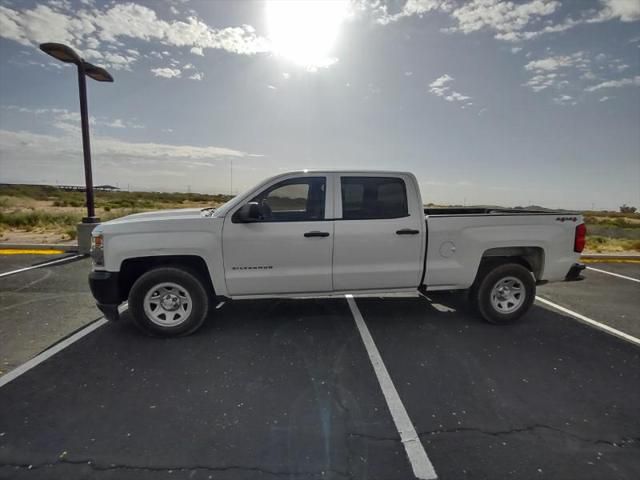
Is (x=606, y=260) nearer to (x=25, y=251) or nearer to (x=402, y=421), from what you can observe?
(x=402, y=421)

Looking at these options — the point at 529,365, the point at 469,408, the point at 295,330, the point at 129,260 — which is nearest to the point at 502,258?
the point at 529,365

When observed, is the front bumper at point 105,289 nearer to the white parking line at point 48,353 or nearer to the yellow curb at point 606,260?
the white parking line at point 48,353

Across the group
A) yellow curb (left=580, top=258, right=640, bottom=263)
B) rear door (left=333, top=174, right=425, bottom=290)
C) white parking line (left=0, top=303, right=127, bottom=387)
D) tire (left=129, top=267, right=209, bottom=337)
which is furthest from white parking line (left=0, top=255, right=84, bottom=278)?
yellow curb (left=580, top=258, right=640, bottom=263)

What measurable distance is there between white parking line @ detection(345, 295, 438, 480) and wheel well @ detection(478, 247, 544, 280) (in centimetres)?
198

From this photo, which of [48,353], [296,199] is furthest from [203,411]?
[296,199]

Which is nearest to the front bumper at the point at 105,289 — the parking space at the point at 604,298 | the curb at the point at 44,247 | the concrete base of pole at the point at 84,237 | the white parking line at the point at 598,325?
the concrete base of pole at the point at 84,237

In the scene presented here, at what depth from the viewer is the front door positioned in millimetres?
3965

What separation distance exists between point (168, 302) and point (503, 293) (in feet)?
14.4

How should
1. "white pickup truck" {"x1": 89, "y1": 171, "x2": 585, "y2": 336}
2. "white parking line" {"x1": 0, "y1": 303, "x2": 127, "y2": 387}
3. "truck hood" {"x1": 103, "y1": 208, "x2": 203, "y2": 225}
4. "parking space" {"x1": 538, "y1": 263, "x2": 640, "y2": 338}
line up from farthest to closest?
"parking space" {"x1": 538, "y1": 263, "x2": 640, "y2": 338} < "truck hood" {"x1": 103, "y1": 208, "x2": 203, "y2": 225} < "white pickup truck" {"x1": 89, "y1": 171, "x2": 585, "y2": 336} < "white parking line" {"x1": 0, "y1": 303, "x2": 127, "y2": 387}

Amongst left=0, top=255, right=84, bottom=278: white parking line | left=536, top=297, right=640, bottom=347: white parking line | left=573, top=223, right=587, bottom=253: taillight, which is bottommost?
left=536, top=297, right=640, bottom=347: white parking line

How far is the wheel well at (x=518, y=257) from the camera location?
446 cm

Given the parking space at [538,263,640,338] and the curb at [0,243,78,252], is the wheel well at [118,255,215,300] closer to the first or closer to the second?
the parking space at [538,263,640,338]

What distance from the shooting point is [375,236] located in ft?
13.6

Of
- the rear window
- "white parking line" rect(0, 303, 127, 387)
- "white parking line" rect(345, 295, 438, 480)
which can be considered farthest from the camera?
the rear window
